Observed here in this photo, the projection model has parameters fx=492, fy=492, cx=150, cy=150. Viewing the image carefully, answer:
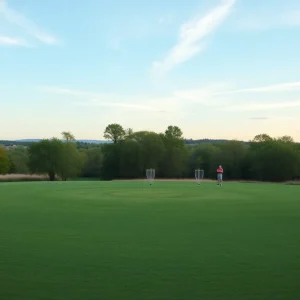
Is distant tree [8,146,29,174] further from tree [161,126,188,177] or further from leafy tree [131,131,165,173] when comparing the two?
tree [161,126,188,177]

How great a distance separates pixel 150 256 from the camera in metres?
7.32

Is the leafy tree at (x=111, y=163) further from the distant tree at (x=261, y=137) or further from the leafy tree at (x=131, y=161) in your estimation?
the distant tree at (x=261, y=137)

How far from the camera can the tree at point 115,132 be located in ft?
274

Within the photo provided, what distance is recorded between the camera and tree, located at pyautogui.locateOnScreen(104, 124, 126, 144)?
83.6m

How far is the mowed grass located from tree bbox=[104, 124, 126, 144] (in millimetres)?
70766

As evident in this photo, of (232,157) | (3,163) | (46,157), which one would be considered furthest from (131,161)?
(3,163)

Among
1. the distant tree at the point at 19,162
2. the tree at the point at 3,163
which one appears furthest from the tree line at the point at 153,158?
the distant tree at the point at 19,162

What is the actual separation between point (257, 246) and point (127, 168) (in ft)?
203

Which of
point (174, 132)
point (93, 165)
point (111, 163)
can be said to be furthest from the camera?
point (93, 165)

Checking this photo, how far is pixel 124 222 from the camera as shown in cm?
1142

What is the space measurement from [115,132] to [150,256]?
77.3 m

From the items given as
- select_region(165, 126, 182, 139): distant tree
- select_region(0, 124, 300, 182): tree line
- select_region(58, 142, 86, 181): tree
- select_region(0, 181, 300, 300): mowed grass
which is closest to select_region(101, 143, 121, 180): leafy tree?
select_region(0, 124, 300, 182): tree line

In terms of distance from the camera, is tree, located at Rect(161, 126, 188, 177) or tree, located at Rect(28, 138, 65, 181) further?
tree, located at Rect(28, 138, 65, 181)

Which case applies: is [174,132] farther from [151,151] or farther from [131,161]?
[131,161]
